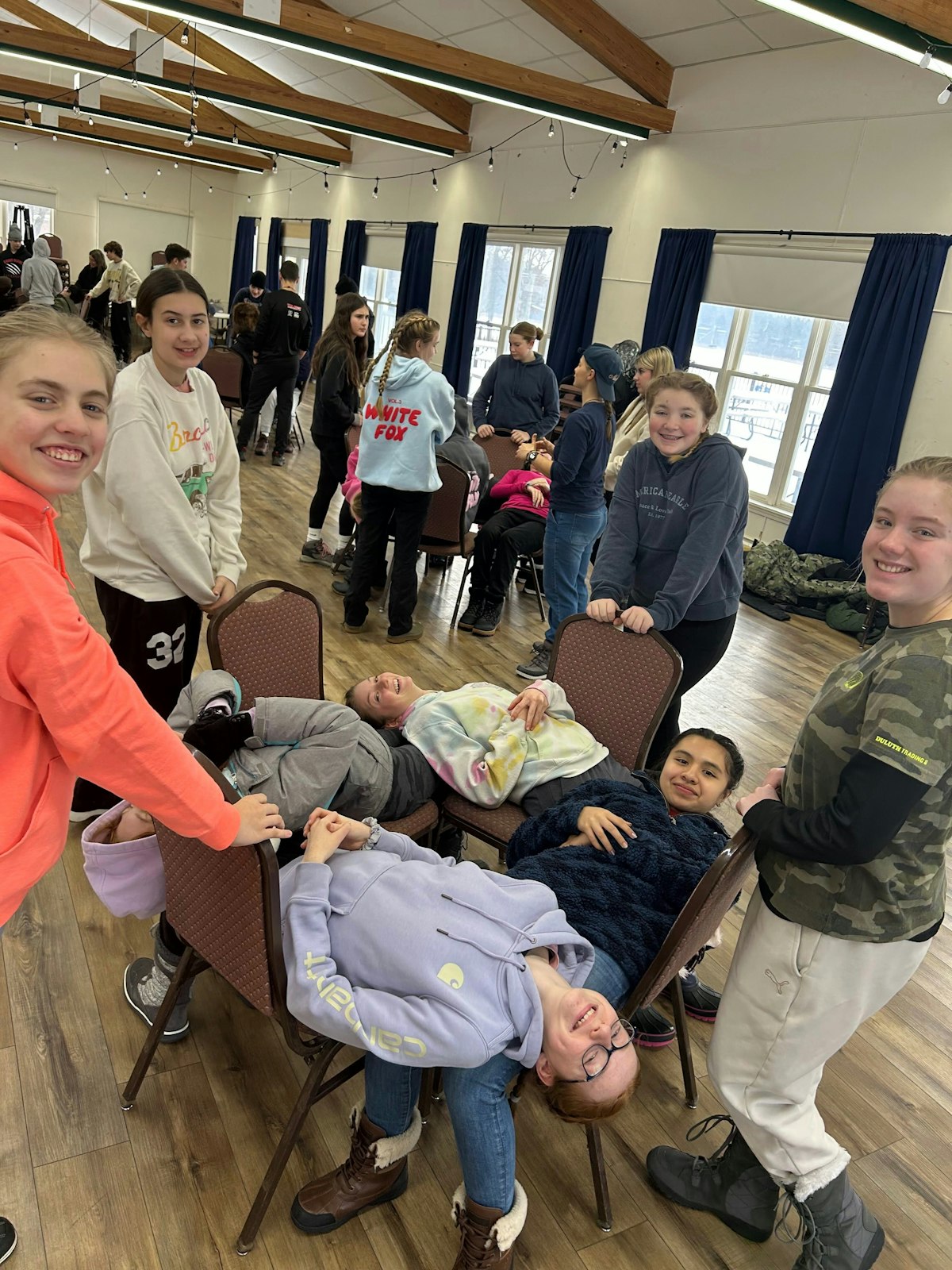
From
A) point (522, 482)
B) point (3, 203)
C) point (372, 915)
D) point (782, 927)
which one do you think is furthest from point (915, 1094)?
point (3, 203)

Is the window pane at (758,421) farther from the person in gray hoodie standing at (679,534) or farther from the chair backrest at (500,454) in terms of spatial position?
the person in gray hoodie standing at (679,534)

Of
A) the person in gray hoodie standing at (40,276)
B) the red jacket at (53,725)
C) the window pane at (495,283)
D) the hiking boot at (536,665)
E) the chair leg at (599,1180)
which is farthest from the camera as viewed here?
the window pane at (495,283)

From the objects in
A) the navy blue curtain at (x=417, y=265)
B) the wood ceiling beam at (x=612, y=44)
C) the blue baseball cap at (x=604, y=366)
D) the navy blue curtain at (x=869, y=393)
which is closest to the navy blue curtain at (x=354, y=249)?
the navy blue curtain at (x=417, y=265)

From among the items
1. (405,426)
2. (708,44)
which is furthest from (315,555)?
(708,44)

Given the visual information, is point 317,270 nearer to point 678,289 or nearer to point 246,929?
point 678,289

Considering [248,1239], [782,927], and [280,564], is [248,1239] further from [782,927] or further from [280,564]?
[280,564]

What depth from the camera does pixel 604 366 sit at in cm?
380

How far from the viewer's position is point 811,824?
1369 mm

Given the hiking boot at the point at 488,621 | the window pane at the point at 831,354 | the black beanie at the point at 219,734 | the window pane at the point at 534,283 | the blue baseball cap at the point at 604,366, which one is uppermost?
the window pane at the point at 534,283

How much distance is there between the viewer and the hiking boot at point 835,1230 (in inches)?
62.5

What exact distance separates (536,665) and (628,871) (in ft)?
8.64

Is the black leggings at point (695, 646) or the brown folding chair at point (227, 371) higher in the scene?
the brown folding chair at point (227, 371)

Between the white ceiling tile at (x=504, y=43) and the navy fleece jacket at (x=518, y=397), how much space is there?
4.01 metres

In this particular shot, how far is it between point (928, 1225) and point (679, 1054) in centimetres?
58
